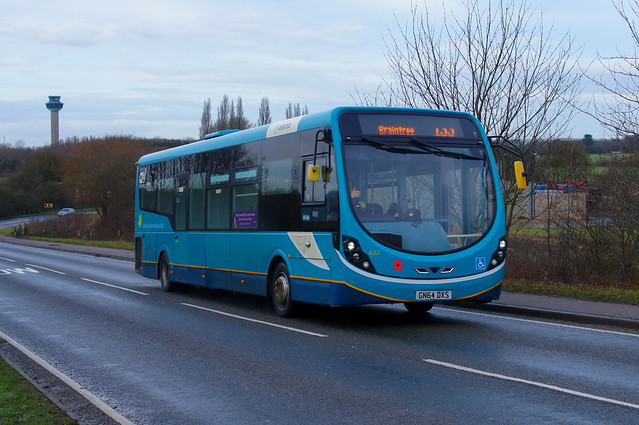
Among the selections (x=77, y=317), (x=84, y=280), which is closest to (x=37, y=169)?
(x=84, y=280)

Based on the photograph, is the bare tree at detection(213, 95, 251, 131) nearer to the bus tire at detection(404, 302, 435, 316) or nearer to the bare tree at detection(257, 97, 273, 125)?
the bare tree at detection(257, 97, 273, 125)

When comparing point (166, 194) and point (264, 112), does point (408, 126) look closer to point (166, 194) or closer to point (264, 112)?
point (166, 194)

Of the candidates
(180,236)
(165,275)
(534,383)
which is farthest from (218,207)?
(534,383)

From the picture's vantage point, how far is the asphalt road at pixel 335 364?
731 cm

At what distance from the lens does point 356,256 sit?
12016 mm

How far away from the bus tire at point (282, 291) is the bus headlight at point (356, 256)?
6.16 feet

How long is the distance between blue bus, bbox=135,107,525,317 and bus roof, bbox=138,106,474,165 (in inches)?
1.4

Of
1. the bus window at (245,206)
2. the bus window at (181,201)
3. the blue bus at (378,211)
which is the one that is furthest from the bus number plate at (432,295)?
the bus window at (181,201)

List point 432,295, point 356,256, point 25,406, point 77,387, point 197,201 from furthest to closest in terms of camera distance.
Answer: point 197,201, point 432,295, point 356,256, point 77,387, point 25,406

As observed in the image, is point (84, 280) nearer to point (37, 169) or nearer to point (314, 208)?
point (314, 208)

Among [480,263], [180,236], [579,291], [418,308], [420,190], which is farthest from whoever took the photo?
[180,236]

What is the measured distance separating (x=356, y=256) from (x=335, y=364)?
102 inches

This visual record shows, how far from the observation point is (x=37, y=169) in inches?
4272

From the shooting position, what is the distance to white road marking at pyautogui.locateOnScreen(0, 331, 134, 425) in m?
7.22
